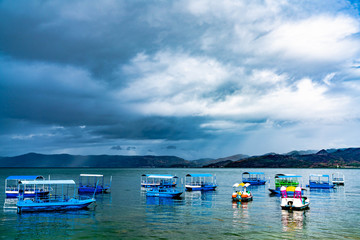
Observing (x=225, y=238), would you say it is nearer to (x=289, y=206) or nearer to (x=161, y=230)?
(x=161, y=230)

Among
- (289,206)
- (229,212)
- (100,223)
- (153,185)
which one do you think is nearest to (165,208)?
(229,212)

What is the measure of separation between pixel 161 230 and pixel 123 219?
10.5 m

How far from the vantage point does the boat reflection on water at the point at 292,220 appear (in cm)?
4344

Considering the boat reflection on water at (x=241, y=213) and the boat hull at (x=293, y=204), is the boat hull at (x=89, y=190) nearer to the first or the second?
the boat reflection on water at (x=241, y=213)

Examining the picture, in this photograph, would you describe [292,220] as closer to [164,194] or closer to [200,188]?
[164,194]

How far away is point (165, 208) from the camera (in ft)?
204

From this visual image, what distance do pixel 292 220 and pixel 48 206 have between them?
1707 inches

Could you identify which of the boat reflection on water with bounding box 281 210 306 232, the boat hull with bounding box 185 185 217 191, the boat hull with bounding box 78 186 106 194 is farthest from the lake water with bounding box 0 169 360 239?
the boat hull with bounding box 185 185 217 191

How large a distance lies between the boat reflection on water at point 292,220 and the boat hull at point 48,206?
36.5m

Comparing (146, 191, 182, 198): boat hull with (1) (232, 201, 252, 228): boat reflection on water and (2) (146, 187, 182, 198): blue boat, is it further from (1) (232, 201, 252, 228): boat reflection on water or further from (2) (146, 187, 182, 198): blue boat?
(1) (232, 201, 252, 228): boat reflection on water

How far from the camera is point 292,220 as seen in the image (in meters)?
48.8

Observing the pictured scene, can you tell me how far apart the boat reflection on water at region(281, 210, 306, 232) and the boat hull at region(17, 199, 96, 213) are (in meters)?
36.5

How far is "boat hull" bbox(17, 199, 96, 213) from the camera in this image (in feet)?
178

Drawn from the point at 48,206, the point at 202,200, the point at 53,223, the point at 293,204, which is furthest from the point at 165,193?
the point at 53,223
